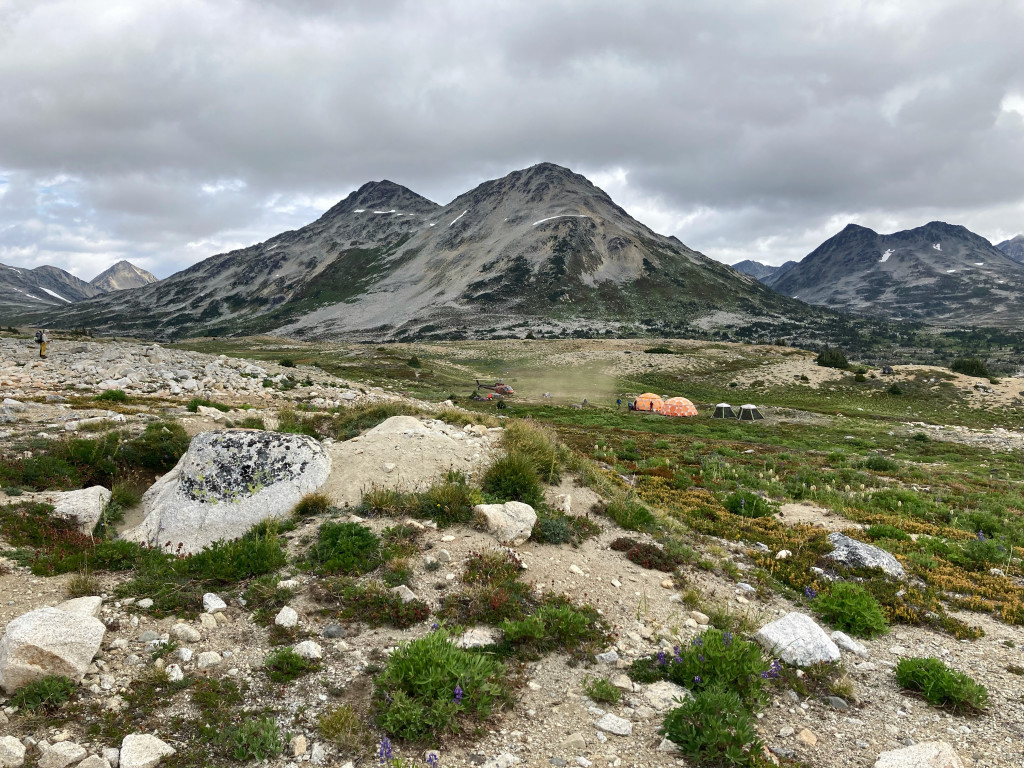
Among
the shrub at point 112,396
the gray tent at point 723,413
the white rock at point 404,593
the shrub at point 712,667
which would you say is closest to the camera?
the shrub at point 712,667

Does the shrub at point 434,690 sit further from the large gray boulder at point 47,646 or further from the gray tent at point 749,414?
the gray tent at point 749,414

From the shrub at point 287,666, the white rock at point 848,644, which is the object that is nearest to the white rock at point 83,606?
the shrub at point 287,666

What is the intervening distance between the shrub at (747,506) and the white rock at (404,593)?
10259 millimetres

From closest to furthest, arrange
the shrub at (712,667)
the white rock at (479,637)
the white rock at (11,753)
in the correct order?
the white rock at (11,753), the shrub at (712,667), the white rock at (479,637)

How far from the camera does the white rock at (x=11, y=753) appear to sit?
12.8 feet

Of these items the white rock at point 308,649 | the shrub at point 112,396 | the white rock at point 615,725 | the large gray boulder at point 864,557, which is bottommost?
the large gray boulder at point 864,557

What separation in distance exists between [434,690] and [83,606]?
4416 mm

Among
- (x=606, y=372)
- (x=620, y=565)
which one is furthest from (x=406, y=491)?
(x=606, y=372)

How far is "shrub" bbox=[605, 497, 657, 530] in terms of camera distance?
1075 cm

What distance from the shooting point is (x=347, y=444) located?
39.9ft

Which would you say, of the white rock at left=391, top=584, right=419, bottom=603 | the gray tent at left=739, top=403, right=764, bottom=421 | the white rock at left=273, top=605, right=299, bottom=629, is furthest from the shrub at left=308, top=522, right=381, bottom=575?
the gray tent at left=739, top=403, right=764, bottom=421

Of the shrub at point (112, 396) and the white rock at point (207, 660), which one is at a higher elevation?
the shrub at point (112, 396)

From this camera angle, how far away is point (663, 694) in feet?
18.8

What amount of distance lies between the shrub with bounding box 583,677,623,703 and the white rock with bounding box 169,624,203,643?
477 centimetres
